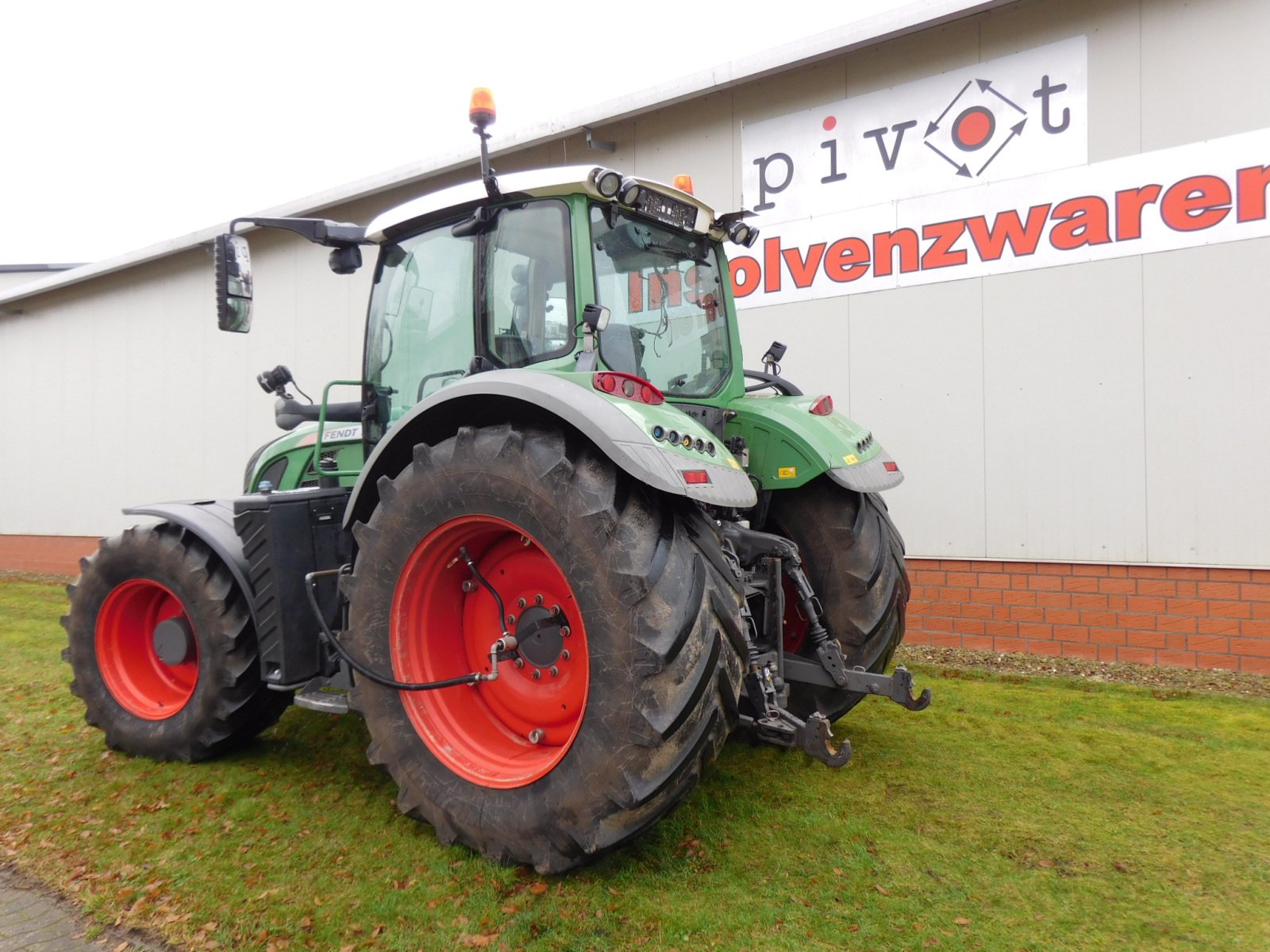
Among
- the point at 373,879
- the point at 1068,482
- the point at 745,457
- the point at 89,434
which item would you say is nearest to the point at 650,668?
the point at 373,879

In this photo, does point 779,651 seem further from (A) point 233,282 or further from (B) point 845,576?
(A) point 233,282

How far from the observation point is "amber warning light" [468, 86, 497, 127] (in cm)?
310

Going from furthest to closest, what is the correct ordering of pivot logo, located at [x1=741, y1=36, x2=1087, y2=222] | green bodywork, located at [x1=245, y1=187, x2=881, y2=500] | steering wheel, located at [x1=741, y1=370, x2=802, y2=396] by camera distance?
1. pivot logo, located at [x1=741, y1=36, x2=1087, y2=222]
2. steering wheel, located at [x1=741, y1=370, x2=802, y2=396]
3. green bodywork, located at [x1=245, y1=187, x2=881, y2=500]

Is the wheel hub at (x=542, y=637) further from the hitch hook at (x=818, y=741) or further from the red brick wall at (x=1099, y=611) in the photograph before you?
the red brick wall at (x=1099, y=611)

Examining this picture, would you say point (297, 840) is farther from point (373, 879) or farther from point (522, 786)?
point (522, 786)

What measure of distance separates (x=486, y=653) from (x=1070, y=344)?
13.5 ft

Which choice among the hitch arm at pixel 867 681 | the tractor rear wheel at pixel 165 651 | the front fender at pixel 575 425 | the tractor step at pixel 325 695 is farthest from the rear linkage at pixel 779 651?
the tractor rear wheel at pixel 165 651

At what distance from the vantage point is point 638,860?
2.71m

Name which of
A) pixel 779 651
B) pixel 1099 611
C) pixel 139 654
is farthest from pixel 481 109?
pixel 1099 611

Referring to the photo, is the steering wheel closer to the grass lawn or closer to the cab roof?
the cab roof

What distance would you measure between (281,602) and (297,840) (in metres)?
0.88

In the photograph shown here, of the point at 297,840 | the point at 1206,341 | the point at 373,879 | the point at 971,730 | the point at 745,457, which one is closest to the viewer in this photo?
the point at 373,879

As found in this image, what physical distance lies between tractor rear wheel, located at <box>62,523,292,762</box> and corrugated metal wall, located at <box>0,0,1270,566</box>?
4.16 metres

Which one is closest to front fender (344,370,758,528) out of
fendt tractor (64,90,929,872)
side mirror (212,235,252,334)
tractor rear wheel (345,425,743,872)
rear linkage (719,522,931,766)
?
fendt tractor (64,90,929,872)
